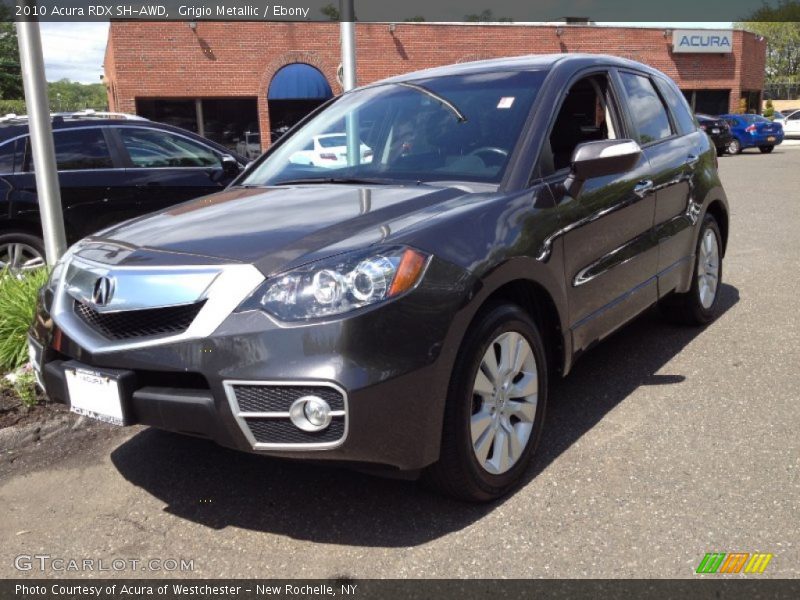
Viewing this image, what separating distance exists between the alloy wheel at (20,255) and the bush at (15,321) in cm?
170

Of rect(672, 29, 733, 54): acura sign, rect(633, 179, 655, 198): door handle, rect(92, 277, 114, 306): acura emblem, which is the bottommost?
rect(92, 277, 114, 306): acura emblem

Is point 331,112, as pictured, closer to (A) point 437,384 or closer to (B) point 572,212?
(B) point 572,212

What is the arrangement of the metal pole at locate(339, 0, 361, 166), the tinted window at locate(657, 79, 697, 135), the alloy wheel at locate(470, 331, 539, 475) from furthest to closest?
the metal pole at locate(339, 0, 361, 166) → the tinted window at locate(657, 79, 697, 135) → the alloy wheel at locate(470, 331, 539, 475)

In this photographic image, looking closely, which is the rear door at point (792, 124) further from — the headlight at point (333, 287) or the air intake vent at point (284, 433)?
the air intake vent at point (284, 433)

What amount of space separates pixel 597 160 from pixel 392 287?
1.37m

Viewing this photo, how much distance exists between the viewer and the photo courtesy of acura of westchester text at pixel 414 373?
257 cm

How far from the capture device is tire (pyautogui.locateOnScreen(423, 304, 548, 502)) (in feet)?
9.16

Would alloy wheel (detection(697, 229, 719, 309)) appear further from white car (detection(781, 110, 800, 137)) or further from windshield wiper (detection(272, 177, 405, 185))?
white car (detection(781, 110, 800, 137))

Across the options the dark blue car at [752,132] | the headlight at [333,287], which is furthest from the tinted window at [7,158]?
the dark blue car at [752,132]

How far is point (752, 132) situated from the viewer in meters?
28.0

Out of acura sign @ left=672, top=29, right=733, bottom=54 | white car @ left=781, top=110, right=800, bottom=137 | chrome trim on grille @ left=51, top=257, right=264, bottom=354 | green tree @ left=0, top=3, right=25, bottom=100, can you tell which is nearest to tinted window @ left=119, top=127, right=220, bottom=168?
chrome trim on grille @ left=51, top=257, right=264, bottom=354

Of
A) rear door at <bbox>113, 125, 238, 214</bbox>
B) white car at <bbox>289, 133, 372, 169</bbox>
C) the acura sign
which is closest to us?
white car at <bbox>289, 133, 372, 169</bbox>

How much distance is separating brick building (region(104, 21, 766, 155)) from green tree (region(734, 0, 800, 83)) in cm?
4073

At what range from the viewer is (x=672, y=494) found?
3.07m
